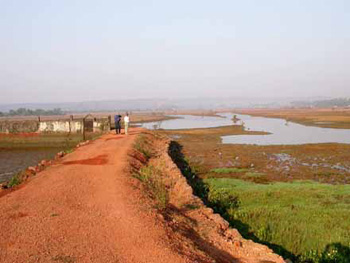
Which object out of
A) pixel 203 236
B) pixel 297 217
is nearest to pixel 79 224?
pixel 203 236

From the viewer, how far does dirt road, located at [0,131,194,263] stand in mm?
5590

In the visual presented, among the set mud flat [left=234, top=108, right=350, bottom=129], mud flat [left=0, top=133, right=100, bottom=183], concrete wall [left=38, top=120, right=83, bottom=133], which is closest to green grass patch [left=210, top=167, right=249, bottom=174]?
mud flat [left=0, top=133, right=100, bottom=183]

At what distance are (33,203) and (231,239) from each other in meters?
4.38

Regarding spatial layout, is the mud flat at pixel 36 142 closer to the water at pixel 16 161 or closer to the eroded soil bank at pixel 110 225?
the water at pixel 16 161

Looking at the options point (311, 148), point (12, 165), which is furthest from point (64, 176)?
point (311, 148)

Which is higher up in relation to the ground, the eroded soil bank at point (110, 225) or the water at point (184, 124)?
the eroded soil bank at point (110, 225)

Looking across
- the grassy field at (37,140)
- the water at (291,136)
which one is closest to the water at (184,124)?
the water at (291,136)

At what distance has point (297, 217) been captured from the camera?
10352mm


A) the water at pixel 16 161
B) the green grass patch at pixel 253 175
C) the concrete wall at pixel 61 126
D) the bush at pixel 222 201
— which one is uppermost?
the concrete wall at pixel 61 126

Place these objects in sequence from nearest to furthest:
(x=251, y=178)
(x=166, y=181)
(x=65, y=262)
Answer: (x=65, y=262), (x=166, y=181), (x=251, y=178)

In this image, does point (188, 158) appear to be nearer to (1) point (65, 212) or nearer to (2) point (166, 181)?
(2) point (166, 181)

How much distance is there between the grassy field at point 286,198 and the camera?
8680mm

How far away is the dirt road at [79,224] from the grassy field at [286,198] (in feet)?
11.1

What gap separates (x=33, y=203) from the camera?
8070 mm
